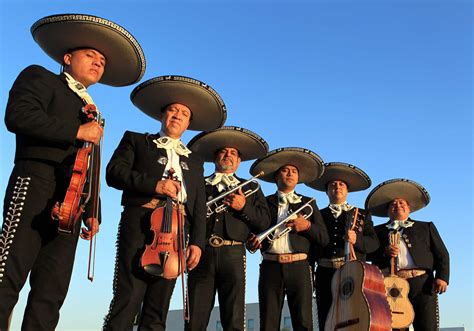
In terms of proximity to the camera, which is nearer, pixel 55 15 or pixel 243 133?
pixel 55 15

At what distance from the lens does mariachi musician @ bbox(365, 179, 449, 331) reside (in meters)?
9.21

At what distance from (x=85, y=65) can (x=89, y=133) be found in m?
1.06

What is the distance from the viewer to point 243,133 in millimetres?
8219

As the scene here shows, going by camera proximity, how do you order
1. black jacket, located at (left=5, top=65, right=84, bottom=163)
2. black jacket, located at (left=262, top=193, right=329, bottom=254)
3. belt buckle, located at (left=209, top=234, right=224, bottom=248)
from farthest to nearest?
black jacket, located at (left=262, top=193, right=329, bottom=254) → belt buckle, located at (left=209, top=234, right=224, bottom=248) → black jacket, located at (left=5, top=65, right=84, bottom=163)

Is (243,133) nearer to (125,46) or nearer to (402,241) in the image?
(125,46)

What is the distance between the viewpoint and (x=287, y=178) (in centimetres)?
895

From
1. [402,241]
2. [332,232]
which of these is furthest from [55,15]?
[402,241]

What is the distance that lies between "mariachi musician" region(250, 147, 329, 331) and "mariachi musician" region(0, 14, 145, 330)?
3611 millimetres

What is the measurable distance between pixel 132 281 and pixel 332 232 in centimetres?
436

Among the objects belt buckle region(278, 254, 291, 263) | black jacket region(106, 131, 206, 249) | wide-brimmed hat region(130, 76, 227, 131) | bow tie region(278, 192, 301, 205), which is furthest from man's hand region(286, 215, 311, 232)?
black jacket region(106, 131, 206, 249)

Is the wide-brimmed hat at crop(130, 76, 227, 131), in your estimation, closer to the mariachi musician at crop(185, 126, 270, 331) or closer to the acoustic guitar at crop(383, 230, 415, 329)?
the mariachi musician at crop(185, 126, 270, 331)

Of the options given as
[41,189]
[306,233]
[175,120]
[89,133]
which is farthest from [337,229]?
[41,189]

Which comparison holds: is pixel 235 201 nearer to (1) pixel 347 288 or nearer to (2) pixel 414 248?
(1) pixel 347 288

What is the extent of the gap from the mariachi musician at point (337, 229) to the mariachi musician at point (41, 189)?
4596mm
